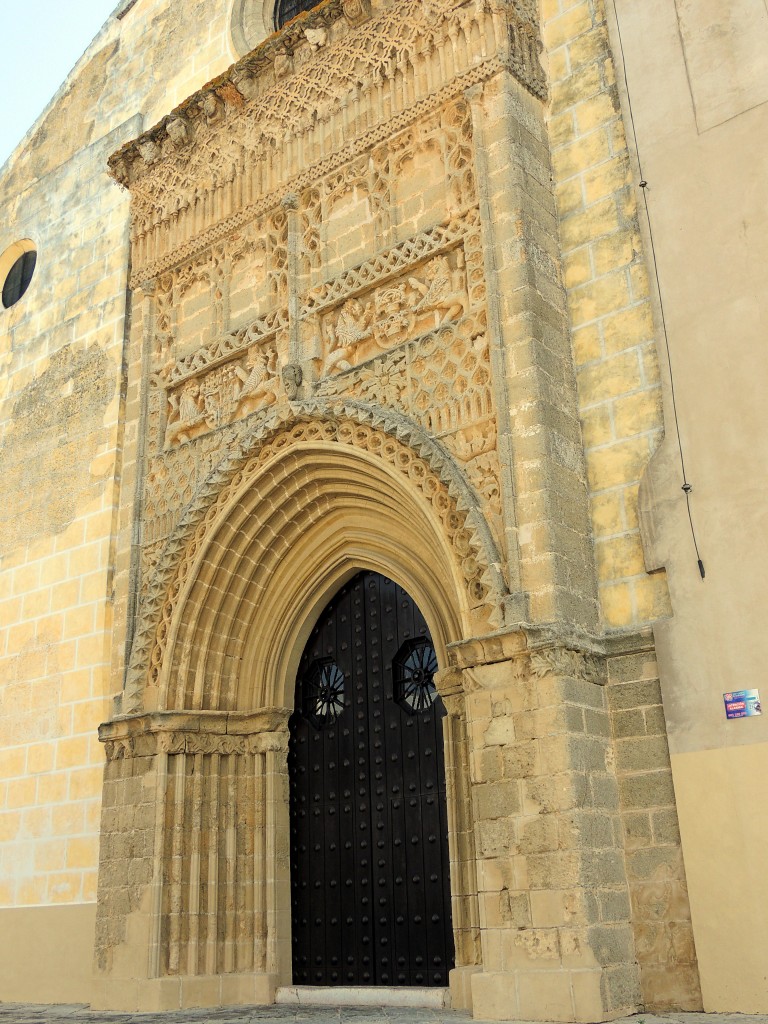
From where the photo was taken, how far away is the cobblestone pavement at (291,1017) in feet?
17.2

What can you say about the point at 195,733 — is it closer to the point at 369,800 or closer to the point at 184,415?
the point at 369,800

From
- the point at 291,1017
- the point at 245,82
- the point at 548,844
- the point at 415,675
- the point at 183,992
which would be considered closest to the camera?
the point at 548,844

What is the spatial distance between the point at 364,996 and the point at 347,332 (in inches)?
178

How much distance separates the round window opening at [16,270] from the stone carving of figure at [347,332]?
5.13 m

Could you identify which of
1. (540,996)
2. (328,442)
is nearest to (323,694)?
(328,442)

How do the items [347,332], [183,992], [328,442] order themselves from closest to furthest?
[183,992] < [328,442] < [347,332]

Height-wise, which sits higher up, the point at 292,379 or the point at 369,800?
the point at 292,379

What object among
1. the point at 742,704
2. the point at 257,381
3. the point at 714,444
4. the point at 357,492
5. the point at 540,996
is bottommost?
the point at 540,996

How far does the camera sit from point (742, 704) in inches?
222

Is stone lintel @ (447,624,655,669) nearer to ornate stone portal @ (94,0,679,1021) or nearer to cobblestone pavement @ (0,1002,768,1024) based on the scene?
ornate stone portal @ (94,0,679,1021)

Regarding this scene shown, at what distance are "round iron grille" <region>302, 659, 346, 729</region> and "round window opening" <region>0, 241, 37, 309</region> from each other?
5715mm

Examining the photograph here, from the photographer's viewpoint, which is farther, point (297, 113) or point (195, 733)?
point (297, 113)

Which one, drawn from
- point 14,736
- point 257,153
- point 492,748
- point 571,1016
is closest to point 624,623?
point 492,748

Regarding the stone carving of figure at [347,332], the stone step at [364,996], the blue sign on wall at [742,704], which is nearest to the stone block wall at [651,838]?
the blue sign on wall at [742,704]
